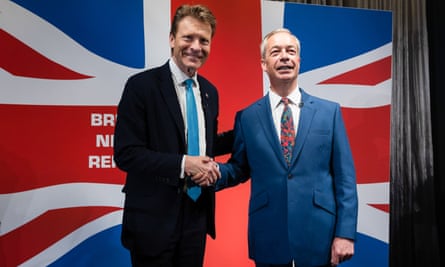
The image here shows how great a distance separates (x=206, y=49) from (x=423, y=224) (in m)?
2.87

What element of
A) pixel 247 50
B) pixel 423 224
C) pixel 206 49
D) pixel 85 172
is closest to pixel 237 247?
pixel 85 172

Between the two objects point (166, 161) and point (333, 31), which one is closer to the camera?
point (166, 161)

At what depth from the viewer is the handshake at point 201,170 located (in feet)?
5.97

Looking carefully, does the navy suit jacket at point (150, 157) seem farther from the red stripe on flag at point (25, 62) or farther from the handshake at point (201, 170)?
the red stripe on flag at point (25, 62)

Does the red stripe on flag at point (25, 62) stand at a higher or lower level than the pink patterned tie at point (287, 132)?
higher

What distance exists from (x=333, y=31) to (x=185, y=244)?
7.16 ft

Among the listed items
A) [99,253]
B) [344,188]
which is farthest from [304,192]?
[99,253]

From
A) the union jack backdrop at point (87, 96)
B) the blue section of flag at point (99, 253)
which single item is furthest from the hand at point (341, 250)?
the blue section of flag at point (99, 253)

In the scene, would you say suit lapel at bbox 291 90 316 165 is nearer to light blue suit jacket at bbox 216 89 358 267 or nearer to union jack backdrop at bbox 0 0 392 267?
light blue suit jacket at bbox 216 89 358 267

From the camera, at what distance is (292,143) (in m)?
1.95

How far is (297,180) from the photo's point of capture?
1.87 metres

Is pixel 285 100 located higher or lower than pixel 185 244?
higher

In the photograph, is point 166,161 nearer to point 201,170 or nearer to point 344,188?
point 201,170

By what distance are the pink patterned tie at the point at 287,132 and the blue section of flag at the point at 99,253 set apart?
4.61 ft
